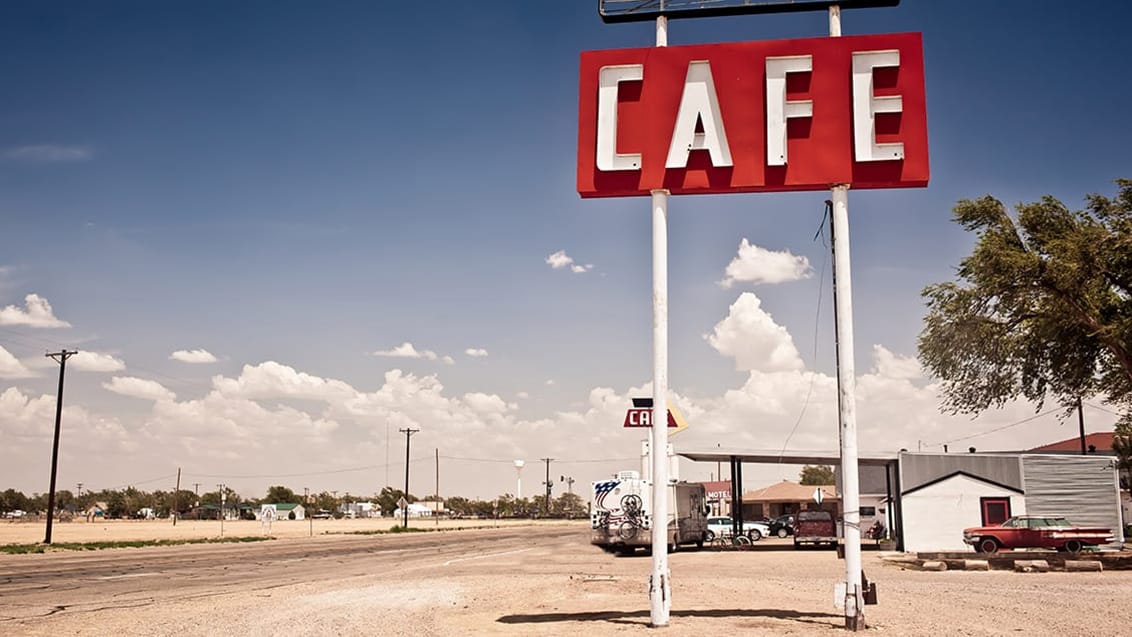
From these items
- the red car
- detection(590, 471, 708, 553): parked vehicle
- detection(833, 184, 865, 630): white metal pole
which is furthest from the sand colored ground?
detection(833, 184, 865, 630): white metal pole

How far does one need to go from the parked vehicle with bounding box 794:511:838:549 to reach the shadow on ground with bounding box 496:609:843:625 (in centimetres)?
2822

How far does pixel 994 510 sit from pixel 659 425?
3056 cm

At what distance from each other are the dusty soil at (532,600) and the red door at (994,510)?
10883 mm

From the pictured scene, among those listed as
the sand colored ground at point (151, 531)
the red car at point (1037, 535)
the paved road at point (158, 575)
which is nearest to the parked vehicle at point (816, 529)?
the red car at point (1037, 535)

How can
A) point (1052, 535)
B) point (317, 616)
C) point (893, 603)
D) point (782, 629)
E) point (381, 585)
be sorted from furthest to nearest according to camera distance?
point (1052, 535), point (381, 585), point (893, 603), point (317, 616), point (782, 629)

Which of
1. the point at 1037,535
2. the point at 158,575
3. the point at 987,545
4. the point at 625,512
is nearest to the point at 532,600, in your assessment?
the point at 158,575

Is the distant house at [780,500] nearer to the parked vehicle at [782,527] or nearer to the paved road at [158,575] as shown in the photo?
the parked vehicle at [782,527]

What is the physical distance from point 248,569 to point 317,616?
1410 centimetres

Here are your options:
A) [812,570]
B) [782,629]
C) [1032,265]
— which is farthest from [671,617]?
[1032,265]

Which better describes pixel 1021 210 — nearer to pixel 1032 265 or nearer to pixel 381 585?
pixel 1032 265

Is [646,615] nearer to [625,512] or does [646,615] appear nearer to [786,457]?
[625,512]

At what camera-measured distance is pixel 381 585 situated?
21750mm

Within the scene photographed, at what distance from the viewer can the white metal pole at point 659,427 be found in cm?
1320

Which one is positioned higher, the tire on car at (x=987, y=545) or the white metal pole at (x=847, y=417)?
the white metal pole at (x=847, y=417)
